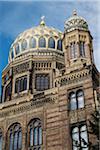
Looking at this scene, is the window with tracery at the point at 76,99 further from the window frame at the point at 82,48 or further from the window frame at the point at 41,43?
the window frame at the point at 41,43

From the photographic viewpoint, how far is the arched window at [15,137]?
25172 mm

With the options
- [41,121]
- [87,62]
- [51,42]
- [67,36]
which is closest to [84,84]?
→ [87,62]

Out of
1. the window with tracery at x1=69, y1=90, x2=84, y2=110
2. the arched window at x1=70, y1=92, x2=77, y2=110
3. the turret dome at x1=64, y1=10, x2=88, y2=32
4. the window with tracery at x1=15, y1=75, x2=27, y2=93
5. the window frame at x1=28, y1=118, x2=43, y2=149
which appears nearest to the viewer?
the window with tracery at x1=69, y1=90, x2=84, y2=110

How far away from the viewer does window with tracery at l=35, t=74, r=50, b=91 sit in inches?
1329

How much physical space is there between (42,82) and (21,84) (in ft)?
7.62

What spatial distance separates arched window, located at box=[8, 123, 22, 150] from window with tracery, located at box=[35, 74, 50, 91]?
8217 mm

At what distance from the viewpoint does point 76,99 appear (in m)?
23.4

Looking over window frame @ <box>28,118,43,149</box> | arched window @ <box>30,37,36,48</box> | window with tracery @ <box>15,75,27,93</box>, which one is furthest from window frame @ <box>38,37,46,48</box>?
window frame @ <box>28,118,43,149</box>

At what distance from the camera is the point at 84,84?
916 inches

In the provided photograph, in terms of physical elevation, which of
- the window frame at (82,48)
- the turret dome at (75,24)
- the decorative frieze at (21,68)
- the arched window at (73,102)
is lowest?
the arched window at (73,102)

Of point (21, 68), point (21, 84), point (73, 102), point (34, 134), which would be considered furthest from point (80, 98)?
point (21, 68)

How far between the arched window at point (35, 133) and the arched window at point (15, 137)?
41.0 inches

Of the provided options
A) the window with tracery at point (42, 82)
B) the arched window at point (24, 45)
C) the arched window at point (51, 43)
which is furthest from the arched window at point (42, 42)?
the window with tracery at point (42, 82)

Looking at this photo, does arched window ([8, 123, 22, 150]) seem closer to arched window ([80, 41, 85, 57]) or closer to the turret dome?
arched window ([80, 41, 85, 57])
